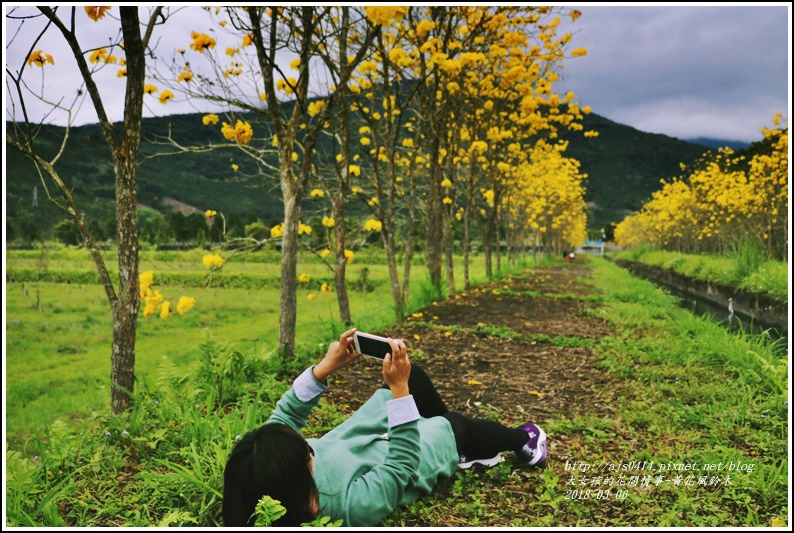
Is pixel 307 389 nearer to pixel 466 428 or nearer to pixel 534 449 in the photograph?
pixel 466 428

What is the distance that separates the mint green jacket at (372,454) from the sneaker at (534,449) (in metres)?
0.59

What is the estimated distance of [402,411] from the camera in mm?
2062

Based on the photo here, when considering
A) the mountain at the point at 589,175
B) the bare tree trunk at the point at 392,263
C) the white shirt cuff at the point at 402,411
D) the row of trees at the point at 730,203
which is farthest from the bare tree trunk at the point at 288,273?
the mountain at the point at 589,175

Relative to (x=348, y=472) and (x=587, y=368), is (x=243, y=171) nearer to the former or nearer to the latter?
(x=587, y=368)

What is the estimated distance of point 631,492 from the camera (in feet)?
9.18

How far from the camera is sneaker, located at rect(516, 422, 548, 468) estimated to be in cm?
307

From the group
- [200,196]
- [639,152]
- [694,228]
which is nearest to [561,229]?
[694,228]

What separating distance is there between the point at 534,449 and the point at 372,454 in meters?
1.22

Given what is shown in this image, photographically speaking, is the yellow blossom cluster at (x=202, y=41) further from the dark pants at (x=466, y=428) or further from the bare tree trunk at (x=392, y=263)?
the bare tree trunk at (x=392, y=263)

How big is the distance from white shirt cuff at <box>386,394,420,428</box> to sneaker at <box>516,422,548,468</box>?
1337 mm

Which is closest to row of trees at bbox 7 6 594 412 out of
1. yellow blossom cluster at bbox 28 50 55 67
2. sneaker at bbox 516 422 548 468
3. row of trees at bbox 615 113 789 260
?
yellow blossom cluster at bbox 28 50 55 67

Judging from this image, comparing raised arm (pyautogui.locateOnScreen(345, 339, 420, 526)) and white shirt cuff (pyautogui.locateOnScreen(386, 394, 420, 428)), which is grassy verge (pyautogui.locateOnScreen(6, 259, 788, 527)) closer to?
raised arm (pyautogui.locateOnScreen(345, 339, 420, 526))

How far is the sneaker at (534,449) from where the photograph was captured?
307cm

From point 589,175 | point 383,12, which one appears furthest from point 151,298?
point 589,175
